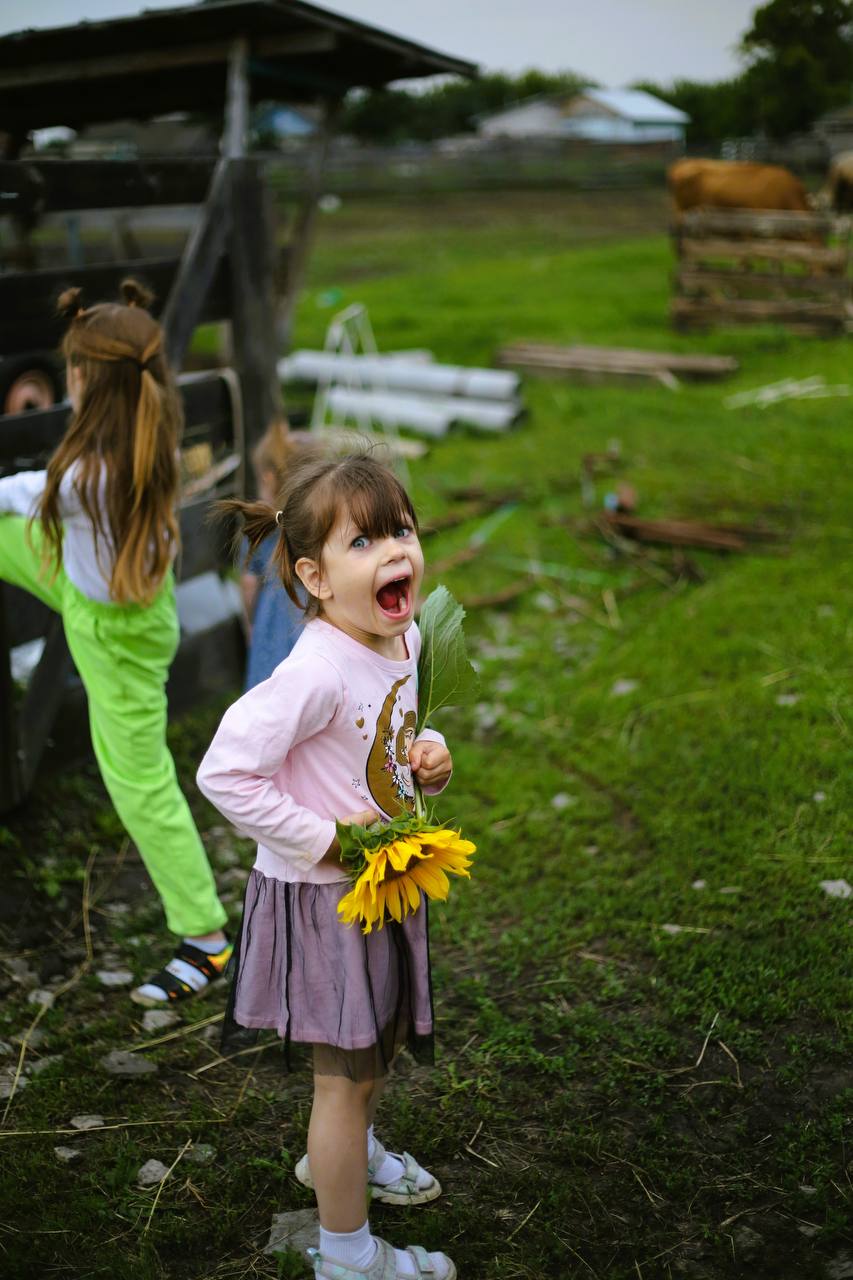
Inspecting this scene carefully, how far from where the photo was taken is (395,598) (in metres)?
2.23

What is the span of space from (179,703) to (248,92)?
16.5 feet

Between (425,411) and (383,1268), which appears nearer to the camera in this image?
(383,1268)

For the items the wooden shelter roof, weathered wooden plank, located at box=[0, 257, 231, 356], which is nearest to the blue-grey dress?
weathered wooden plank, located at box=[0, 257, 231, 356]

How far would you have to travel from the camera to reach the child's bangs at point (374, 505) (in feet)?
7.24

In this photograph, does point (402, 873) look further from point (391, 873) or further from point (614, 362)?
point (614, 362)

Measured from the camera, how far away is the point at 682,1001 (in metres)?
3.37

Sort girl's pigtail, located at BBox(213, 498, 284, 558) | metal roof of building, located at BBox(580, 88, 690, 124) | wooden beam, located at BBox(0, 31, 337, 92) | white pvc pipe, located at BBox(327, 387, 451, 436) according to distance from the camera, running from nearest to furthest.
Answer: girl's pigtail, located at BBox(213, 498, 284, 558) → wooden beam, located at BBox(0, 31, 337, 92) → white pvc pipe, located at BBox(327, 387, 451, 436) → metal roof of building, located at BBox(580, 88, 690, 124)

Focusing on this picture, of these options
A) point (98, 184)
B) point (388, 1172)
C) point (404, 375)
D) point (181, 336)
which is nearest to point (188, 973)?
point (388, 1172)

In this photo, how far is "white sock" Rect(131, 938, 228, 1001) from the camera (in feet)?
11.6

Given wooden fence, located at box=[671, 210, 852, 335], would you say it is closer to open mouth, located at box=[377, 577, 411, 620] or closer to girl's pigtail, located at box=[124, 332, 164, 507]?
girl's pigtail, located at box=[124, 332, 164, 507]

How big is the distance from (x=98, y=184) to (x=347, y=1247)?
13.0 ft

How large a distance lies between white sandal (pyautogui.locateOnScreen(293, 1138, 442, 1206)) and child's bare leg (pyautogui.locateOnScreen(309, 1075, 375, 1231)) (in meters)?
0.36

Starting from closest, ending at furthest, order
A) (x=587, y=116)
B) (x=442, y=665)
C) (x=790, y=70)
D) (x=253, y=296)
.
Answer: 1. (x=442, y=665)
2. (x=253, y=296)
3. (x=790, y=70)
4. (x=587, y=116)

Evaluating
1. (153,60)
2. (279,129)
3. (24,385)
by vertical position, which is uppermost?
(279,129)
